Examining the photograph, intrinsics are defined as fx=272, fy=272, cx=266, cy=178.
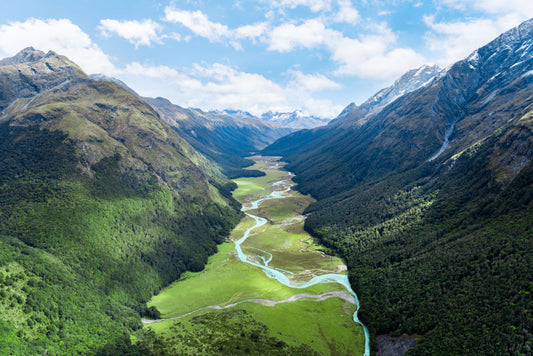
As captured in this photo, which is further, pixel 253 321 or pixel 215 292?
pixel 215 292

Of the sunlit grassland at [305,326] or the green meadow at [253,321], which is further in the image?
the sunlit grassland at [305,326]

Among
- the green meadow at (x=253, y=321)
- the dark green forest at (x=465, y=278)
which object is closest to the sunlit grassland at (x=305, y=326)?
the green meadow at (x=253, y=321)

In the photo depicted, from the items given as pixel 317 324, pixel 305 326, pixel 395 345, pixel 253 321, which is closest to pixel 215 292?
pixel 253 321

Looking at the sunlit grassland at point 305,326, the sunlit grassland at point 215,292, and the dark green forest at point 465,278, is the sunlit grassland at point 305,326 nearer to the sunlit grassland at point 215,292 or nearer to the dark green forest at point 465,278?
the sunlit grassland at point 215,292

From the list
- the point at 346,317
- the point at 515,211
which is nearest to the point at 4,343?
the point at 346,317

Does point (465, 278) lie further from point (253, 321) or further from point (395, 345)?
point (253, 321)

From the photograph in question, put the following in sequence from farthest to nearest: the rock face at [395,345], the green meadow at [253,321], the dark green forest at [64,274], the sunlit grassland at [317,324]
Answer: the sunlit grassland at [317,324], the green meadow at [253,321], the rock face at [395,345], the dark green forest at [64,274]

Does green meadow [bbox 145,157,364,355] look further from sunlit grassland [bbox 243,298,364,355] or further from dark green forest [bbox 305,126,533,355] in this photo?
dark green forest [bbox 305,126,533,355]

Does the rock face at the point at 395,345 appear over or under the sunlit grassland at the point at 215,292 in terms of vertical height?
under
